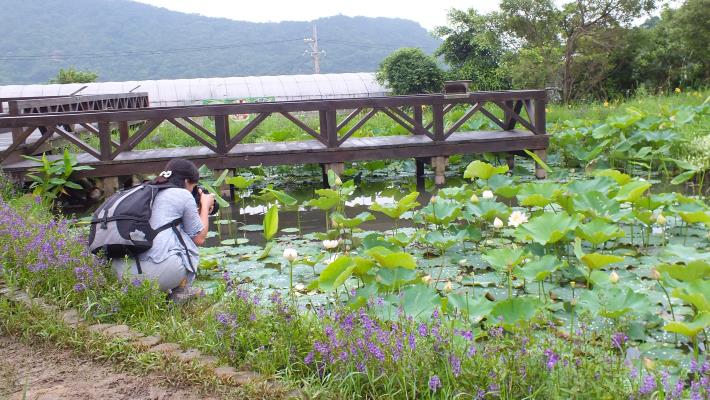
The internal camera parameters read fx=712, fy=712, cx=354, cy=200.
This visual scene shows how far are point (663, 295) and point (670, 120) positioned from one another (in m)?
5.80

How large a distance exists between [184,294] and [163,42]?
75.9m

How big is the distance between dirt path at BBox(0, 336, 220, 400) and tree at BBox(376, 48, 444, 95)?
19016 millimetres

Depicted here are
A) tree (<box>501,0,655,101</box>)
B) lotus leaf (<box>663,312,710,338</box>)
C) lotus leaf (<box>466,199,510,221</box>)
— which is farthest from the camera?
tree (<box>501,0,655,101</box>)

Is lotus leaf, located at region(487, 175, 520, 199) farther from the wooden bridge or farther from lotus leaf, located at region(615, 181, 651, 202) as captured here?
the wooden bridge

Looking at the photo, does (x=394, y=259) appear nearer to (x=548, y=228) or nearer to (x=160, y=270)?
(x=548, y=228)

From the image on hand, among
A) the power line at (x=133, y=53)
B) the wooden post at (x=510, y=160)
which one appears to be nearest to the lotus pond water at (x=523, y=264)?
the wooden post at (x=510, y=160)

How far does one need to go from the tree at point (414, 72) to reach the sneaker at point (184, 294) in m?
18.1

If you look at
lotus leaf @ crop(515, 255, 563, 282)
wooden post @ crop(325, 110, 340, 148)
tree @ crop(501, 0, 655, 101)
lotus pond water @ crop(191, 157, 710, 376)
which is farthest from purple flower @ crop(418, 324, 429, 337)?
tree @ crop(501, 0, 655, 101)

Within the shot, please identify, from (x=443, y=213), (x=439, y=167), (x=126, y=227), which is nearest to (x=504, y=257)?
(x=443, y=213)

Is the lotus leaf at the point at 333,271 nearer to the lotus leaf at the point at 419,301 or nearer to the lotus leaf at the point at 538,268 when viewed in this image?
the lotus leaf at the point at 419,301

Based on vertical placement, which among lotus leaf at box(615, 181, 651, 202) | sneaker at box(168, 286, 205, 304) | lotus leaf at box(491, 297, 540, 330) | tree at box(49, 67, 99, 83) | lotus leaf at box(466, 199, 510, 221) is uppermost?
tree at box(49, 67, 99, 83)

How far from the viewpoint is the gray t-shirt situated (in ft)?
13.5

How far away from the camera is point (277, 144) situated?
9586 millimetres

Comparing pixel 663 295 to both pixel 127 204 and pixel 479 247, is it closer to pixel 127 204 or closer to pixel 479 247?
pixel 479 247
